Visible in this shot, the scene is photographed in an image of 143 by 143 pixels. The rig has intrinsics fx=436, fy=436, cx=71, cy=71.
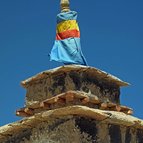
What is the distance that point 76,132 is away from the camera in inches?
396

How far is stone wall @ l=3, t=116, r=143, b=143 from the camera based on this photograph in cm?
1011

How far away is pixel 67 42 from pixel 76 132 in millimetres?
3833

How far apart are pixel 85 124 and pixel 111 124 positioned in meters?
0.76

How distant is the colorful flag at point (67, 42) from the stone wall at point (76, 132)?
2.64 meters

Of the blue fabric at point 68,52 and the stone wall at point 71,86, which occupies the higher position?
the blue fabric at point 68,52

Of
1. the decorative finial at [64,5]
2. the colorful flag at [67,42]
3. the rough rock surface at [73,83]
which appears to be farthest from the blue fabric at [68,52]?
the decorative finial at [64,5]

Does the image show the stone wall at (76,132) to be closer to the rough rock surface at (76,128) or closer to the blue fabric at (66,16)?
the rough rock surface at (76,128)

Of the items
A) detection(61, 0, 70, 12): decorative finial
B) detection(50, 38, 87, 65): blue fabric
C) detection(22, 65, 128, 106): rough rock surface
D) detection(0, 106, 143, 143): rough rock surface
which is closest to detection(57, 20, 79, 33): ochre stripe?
detection(50, 38, 87, 65): blue fabric

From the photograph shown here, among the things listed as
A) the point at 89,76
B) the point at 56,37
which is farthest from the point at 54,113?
the point at 56,37

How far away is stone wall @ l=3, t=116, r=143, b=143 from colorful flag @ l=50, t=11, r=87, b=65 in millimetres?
2645

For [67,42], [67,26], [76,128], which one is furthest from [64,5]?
[76,128]

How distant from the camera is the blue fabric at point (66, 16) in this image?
44.0 feet

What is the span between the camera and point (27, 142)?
10.9 m

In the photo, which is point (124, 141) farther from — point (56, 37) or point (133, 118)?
point (56, 37)
